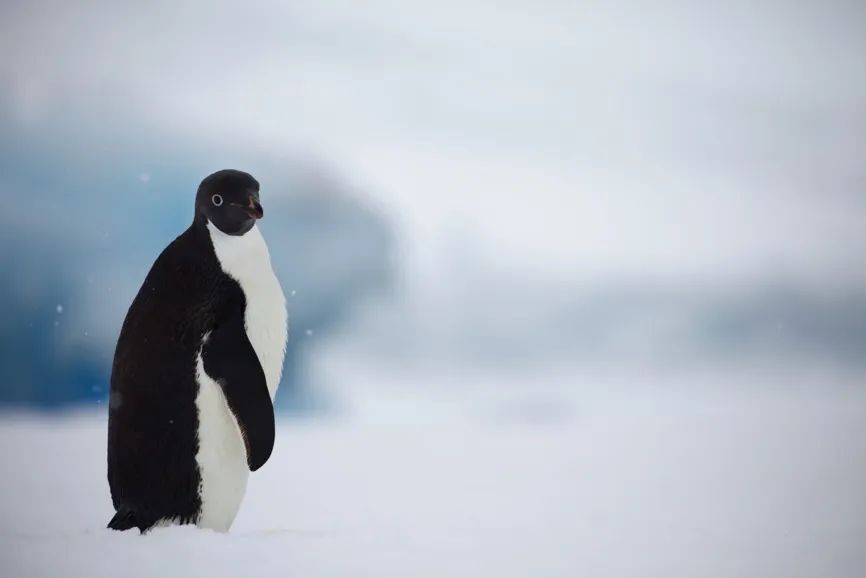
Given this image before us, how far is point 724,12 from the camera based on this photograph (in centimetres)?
237

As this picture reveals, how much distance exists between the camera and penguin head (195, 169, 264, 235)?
1.48 m

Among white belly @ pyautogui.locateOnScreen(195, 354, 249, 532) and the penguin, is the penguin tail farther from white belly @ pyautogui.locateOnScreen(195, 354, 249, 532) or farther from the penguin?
white belly @ pyautogui.locateOnScreen(195, 354, 249, 532)

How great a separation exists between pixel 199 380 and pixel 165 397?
7 cm

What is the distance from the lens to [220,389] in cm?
144

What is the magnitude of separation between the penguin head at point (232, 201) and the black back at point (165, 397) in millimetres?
95

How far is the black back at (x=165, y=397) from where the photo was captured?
1.43 meters

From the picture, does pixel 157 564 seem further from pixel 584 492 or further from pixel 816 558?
pixel 816 558

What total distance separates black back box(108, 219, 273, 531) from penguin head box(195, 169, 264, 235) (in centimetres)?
9

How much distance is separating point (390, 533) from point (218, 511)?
1.28 ft

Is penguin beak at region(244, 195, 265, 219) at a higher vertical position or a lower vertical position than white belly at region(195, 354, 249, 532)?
higher

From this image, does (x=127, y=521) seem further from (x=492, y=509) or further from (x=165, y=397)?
(x=492, y=509)

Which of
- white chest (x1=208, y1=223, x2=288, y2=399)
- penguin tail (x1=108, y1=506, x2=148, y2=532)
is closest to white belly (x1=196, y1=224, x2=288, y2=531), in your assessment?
white chest (x1=208, y1=223, x2=288, y2=399)

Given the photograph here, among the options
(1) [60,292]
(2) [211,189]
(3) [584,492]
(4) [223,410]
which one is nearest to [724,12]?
(3) [584,492]

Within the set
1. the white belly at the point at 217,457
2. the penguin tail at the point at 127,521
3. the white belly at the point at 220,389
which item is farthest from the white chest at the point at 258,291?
the penguin tail at the point at 127,521
